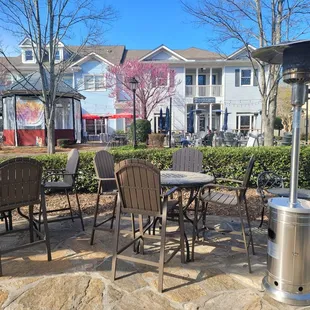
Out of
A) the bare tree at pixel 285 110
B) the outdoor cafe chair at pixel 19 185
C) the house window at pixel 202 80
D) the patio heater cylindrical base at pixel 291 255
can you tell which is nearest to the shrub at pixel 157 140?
the outdoor cafe chair at pixel 19 185

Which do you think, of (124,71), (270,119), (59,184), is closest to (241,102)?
(124,71)

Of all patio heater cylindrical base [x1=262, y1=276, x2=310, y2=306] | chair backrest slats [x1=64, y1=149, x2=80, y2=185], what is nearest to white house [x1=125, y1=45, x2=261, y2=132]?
chair backrest slats [x1=64, y1=149, x2=80, y2=185]

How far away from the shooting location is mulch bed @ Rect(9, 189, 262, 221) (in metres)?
4.73

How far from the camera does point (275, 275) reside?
2.34 meters

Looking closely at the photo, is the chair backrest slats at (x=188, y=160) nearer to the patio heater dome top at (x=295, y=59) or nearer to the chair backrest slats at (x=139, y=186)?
the chair backrest slats at (x=139, y=186)

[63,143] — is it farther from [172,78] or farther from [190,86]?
[190,86]

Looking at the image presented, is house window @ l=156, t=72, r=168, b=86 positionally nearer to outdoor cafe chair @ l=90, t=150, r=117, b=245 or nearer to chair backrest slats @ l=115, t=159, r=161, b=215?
outdoor cafe chair @ l=90, t=150, r=117, b=245

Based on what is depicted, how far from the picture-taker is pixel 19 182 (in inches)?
112

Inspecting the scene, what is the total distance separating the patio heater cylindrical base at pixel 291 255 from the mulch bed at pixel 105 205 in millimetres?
2142

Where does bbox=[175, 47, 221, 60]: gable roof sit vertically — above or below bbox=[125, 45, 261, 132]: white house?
above

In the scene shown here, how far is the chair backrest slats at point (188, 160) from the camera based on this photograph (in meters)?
4.49

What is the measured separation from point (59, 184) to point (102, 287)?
2.05 metres

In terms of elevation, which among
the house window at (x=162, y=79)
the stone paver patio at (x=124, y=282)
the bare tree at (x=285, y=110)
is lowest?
the stone paver patio at (x=124, y=282)

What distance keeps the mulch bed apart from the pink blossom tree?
50.7 ft
